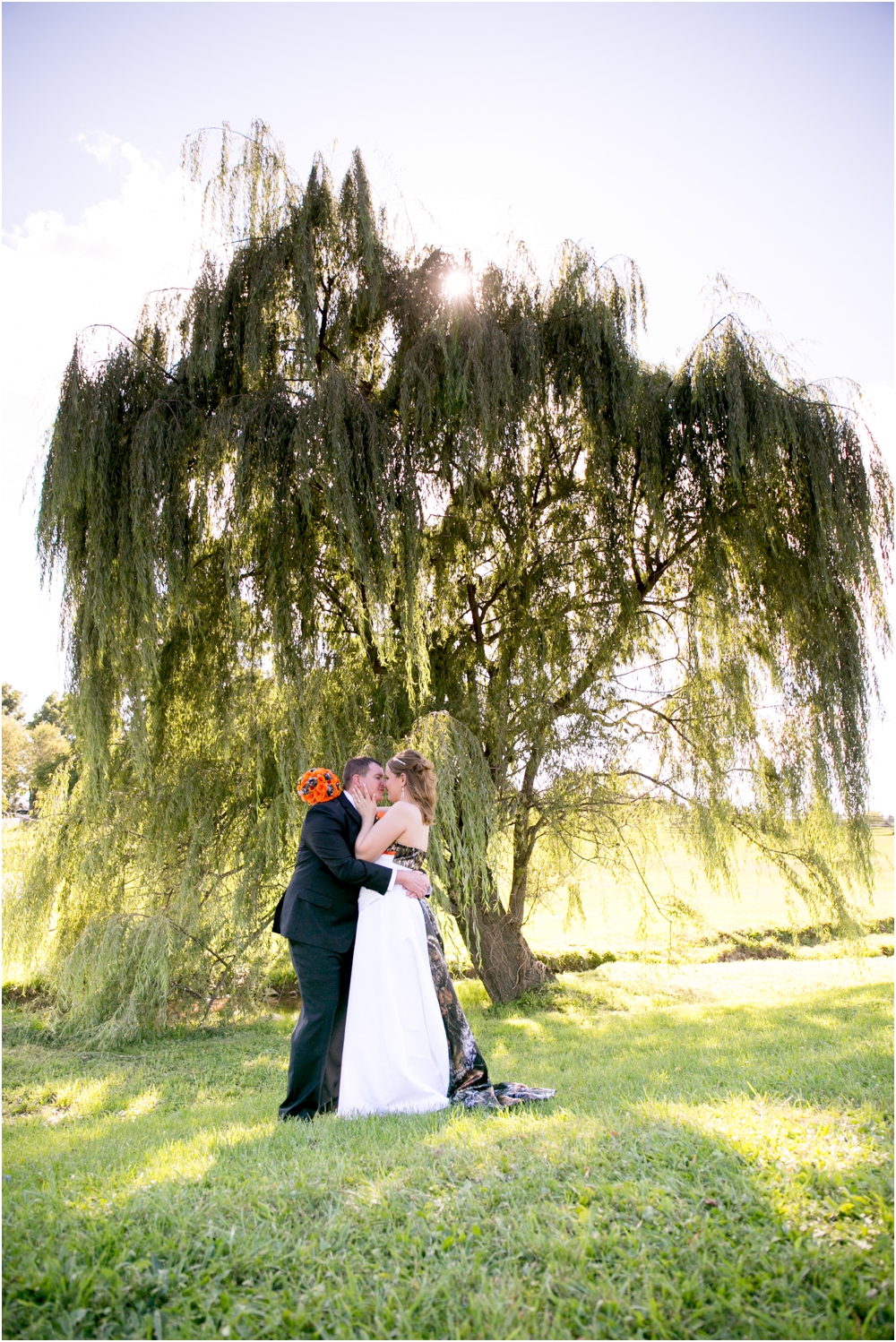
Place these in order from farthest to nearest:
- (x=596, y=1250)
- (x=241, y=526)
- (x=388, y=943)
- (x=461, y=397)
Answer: (x=461, y=397)
(x=241, y=526)
(x=388, y=943)
(x=596, y=1250)

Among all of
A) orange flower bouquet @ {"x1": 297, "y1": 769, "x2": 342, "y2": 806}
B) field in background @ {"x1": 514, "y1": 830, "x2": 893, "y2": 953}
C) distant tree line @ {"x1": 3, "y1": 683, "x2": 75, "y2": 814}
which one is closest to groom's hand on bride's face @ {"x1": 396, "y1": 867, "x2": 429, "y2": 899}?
orange flower bouquet @ {"x1": 297, "y1": 769, "x2": 342, "y2": 806}

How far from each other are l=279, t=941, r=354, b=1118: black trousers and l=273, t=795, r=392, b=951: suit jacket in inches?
3.1

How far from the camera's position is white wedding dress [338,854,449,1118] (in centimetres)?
396

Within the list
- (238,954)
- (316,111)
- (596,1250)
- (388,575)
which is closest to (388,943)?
(596,1250)

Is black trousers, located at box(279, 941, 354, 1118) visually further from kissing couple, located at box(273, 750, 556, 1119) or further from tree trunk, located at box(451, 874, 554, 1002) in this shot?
tree trunk, located at box(451, 874, 554, 1002)

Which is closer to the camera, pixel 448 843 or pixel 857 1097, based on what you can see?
pixel 857 1097

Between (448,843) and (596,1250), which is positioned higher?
(448,843)

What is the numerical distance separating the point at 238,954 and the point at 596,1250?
5.54m

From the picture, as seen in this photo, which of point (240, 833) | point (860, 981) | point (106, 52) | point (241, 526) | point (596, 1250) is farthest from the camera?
point (860, 981)

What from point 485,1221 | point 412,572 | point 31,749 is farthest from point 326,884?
point 31,749

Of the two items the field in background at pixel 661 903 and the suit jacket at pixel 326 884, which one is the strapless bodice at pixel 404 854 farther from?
the field in background at pixel 661 903

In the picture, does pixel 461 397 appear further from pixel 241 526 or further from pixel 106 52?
pixel 106 52

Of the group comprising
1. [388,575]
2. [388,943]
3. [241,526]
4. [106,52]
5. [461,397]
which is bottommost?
[388,943]

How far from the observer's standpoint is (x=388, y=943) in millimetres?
4188
